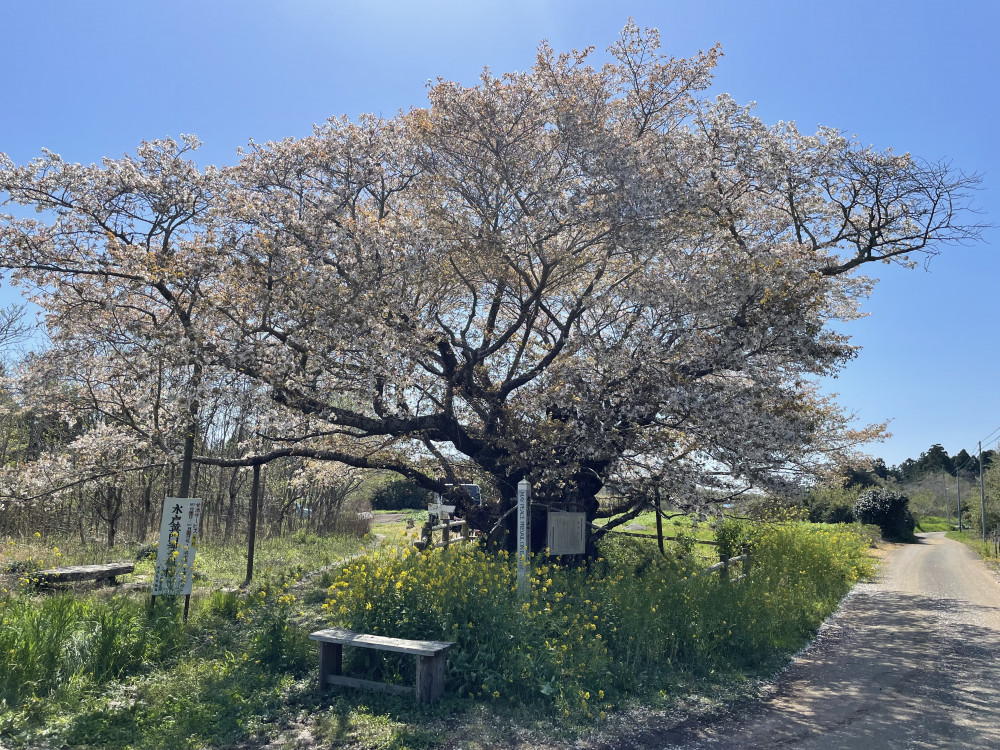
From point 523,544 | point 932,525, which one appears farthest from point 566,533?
point 932,525

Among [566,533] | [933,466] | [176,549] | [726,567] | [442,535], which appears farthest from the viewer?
[933,466]

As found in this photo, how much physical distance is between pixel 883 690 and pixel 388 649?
206 inches

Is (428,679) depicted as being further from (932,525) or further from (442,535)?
(932,525)

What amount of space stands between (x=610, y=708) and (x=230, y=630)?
464 cm

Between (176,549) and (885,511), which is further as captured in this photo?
(885,511)

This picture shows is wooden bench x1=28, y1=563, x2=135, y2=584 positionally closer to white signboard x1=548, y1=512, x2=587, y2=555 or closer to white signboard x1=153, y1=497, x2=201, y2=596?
white signboard x1=153, y1=497, x2=201, y2=596

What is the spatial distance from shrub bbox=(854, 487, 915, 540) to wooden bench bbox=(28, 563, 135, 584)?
34980mm

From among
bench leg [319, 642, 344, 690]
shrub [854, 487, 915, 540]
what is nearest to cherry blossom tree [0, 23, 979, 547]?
bench leg [319, 642, 344, 690]

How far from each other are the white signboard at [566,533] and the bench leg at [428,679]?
3.22 meters

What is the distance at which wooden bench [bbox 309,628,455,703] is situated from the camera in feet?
18.0

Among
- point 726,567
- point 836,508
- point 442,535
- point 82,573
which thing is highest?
point 836,508

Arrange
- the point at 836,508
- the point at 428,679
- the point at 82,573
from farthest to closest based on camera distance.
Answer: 1. the point at 836,508
2. the point at 82,573
3. the point at 428,679

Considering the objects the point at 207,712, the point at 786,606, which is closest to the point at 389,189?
the point at 207,712

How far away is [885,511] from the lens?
34.5 metres
